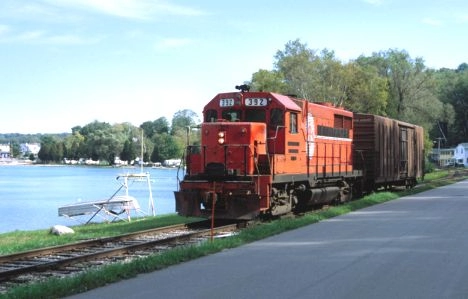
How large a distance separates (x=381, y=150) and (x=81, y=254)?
19196 millimetres

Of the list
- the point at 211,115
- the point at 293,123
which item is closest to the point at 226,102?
the point at 211,115

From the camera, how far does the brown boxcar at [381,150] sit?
1072 inches

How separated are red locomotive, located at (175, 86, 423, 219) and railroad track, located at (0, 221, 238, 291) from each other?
1.06 metres

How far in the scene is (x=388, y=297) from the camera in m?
7.54

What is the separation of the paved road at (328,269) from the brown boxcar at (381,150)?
41.2 feet

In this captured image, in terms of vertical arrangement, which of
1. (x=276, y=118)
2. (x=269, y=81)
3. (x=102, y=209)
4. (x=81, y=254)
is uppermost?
(x=269, y=81)

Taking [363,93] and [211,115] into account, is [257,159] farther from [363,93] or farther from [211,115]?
[363,93]

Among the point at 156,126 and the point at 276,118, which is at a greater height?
the point at 156,126

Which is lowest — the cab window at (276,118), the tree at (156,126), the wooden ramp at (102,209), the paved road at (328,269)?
the wooden ramp at (102,209)

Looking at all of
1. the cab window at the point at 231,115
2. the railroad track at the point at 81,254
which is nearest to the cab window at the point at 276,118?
the cab window at the point at 231,115

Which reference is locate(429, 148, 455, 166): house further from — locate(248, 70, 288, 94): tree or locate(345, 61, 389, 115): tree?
locate(248, 70, 288, 94): tree

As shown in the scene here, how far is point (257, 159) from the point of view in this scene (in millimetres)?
16797

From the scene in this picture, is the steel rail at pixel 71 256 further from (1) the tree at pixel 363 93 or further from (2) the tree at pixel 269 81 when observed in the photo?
(1) the tree at pixel 363 93

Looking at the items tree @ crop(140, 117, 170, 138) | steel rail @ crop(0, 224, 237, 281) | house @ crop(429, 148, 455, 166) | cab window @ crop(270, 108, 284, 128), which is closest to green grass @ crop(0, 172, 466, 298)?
steel rail @ crop(0, 224, 237, 281)
